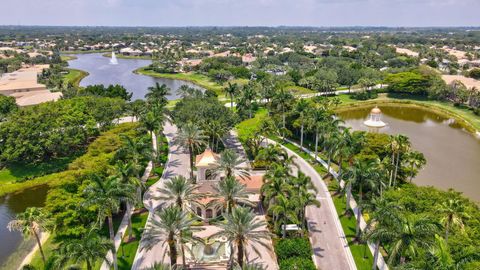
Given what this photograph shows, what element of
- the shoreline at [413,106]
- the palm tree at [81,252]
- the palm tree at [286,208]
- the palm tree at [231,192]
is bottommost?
the shoreline at [413,106]

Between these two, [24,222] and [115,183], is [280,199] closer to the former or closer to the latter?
[115,183]

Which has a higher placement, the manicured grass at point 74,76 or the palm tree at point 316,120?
the palm tree at point 316,120

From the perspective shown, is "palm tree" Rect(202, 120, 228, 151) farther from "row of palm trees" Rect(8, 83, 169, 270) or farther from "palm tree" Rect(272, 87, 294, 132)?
"palm tree" Rect(272, 87, 294, 132)

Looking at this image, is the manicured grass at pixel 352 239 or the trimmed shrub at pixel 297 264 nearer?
the trimmed shrub at pixel 297 264

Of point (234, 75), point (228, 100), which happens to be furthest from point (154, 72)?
point (228, 100)

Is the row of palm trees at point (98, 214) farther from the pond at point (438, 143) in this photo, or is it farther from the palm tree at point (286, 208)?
the pond at point (438, 143)

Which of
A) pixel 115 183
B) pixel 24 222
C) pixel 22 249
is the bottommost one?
pixel 22 249

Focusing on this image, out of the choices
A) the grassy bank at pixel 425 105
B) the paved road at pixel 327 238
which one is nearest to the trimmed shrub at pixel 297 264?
the paved road at pixel 327 238

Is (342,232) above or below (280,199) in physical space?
below
